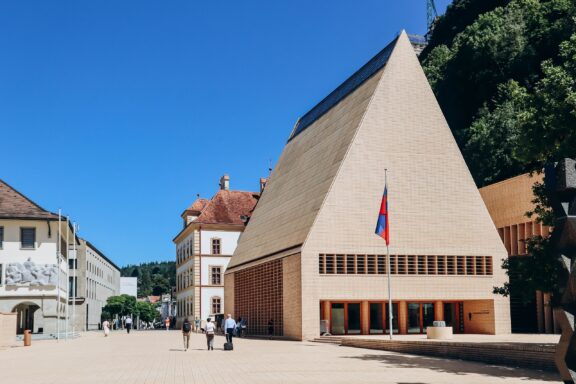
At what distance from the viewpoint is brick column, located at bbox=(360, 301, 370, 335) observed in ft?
136

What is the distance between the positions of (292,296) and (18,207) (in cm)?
2459

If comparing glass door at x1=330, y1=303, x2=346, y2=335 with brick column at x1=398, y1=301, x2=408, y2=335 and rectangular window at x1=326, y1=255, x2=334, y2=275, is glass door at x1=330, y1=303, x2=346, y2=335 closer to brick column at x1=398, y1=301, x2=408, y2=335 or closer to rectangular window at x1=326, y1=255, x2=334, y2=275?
rectangular window at x1=326, y1=255, x2=334, y2=275

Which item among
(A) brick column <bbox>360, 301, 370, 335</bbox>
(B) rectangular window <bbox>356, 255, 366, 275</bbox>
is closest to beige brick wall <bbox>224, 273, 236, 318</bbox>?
(A) brick column <bbox>360, 301, 370, 335</bbox>

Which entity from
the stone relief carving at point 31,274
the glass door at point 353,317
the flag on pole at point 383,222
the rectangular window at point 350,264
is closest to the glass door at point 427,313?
the glass door at point 353,317

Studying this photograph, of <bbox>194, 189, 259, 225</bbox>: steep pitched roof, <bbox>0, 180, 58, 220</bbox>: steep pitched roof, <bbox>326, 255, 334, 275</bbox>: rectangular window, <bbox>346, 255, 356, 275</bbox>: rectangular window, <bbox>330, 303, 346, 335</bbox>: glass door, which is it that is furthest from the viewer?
<bbox>194, 189, 259, 225</bbox>: steep pitched roof

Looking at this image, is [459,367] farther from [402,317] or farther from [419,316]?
[419,316]

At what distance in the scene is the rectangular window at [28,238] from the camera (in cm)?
5247

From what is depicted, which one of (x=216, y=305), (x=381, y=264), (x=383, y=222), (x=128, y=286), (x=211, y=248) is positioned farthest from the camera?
(x=128, y=286)

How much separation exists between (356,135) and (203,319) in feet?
120

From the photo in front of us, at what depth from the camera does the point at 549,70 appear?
23281 mm

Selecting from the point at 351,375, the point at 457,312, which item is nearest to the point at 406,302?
the point at 457,312

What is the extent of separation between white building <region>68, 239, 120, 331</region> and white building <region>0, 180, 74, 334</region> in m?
15.8

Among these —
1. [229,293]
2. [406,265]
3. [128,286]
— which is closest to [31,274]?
[229,293]

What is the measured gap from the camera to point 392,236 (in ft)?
135
